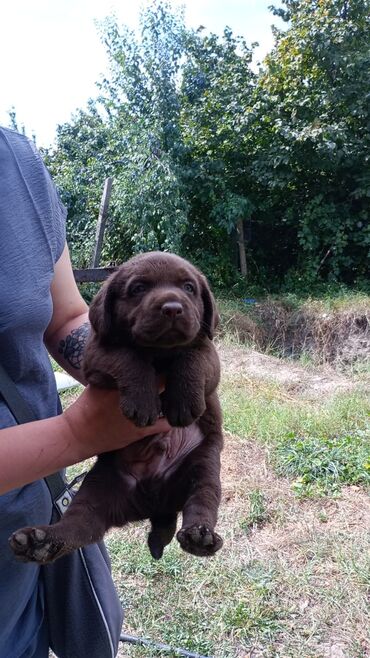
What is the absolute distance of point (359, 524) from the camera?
151 inches

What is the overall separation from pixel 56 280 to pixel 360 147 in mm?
10794

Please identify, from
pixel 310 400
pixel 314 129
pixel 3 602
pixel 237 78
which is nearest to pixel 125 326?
pixel 3 602

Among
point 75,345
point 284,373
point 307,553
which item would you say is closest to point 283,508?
point 307,553

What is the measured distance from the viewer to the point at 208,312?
1888 mm

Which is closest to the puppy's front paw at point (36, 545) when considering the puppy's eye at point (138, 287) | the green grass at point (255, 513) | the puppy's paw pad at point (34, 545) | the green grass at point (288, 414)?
the puppy's paw pad at point (34, 545)

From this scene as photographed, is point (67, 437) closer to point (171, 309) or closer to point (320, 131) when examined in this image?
point (171, 309)

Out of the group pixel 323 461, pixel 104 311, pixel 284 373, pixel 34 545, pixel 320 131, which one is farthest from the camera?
pixel 320 131

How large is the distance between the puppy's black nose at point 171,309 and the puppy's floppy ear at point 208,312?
0.28 meters

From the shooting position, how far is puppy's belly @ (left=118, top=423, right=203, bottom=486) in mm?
1798

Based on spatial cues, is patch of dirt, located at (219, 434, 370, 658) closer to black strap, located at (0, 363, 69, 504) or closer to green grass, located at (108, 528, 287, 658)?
green grass, located at (108, 528, 287, 658)

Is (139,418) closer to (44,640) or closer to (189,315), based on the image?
(189,315)

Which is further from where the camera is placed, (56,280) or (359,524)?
(359,524)

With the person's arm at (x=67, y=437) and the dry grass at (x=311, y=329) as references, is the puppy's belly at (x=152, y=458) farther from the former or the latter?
the dry grass at (x=311, y=329)

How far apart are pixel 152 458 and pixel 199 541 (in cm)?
40
